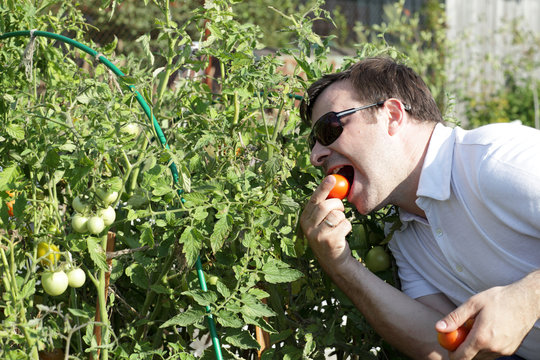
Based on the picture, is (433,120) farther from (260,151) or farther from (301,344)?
(301,344)

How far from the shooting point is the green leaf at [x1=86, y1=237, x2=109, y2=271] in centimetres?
143

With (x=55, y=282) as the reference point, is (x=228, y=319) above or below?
below

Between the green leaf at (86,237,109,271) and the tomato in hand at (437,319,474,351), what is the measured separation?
0.74 m

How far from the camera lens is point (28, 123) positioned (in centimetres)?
Answer: 163

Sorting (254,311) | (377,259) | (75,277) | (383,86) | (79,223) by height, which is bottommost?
(377,259)

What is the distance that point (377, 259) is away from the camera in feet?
6.03

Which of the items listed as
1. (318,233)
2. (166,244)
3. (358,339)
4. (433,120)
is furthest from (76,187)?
(433,120)

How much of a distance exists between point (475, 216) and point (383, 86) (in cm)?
44

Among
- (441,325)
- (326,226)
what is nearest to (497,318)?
(441,325)

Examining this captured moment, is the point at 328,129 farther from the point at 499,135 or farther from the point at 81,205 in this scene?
the point at 81,205

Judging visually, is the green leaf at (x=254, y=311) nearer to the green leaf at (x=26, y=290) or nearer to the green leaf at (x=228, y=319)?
the green leaf at (x=228, y=319)

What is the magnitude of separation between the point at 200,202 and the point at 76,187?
0.94 feet

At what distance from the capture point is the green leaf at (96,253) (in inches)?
56.3

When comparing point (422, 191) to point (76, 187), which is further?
point (422, 191)
